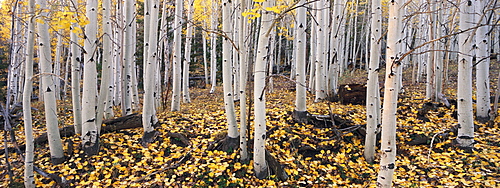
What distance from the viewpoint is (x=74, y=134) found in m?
5.02

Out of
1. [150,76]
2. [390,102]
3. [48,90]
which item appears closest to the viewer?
[390,102]

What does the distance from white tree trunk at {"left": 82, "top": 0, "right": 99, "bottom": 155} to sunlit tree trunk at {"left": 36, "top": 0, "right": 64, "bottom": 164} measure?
375mm

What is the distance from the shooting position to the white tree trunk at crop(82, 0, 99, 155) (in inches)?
164

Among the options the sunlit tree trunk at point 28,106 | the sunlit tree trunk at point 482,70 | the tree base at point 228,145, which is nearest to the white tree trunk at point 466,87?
the sunlit tree trunk at point 482,70

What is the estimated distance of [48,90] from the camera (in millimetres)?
3975

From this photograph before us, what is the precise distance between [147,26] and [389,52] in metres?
4.18

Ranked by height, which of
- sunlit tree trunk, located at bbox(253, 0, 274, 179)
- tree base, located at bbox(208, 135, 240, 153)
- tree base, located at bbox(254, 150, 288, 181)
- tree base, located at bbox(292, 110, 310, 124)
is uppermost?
sunlit tree trunk, located at bbox(253, 0, 274, 179)

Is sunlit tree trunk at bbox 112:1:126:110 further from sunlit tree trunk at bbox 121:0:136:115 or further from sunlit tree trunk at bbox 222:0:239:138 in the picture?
sunlit tree trunk at bbox 222:0:239:138

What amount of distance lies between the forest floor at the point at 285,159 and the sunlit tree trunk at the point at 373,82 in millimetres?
376

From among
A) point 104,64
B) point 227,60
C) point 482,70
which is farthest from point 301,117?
point 104,64

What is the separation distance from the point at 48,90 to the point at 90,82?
0.57 m

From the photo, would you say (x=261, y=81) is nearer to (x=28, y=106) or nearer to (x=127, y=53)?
(x=28, y=106)

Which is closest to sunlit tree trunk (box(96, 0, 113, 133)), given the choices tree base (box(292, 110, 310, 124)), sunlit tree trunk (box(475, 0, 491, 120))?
tree base (box(292, 110, 310, 124))

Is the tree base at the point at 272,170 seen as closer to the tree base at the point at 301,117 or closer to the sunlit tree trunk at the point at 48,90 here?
the tree base at the point at 301,117
